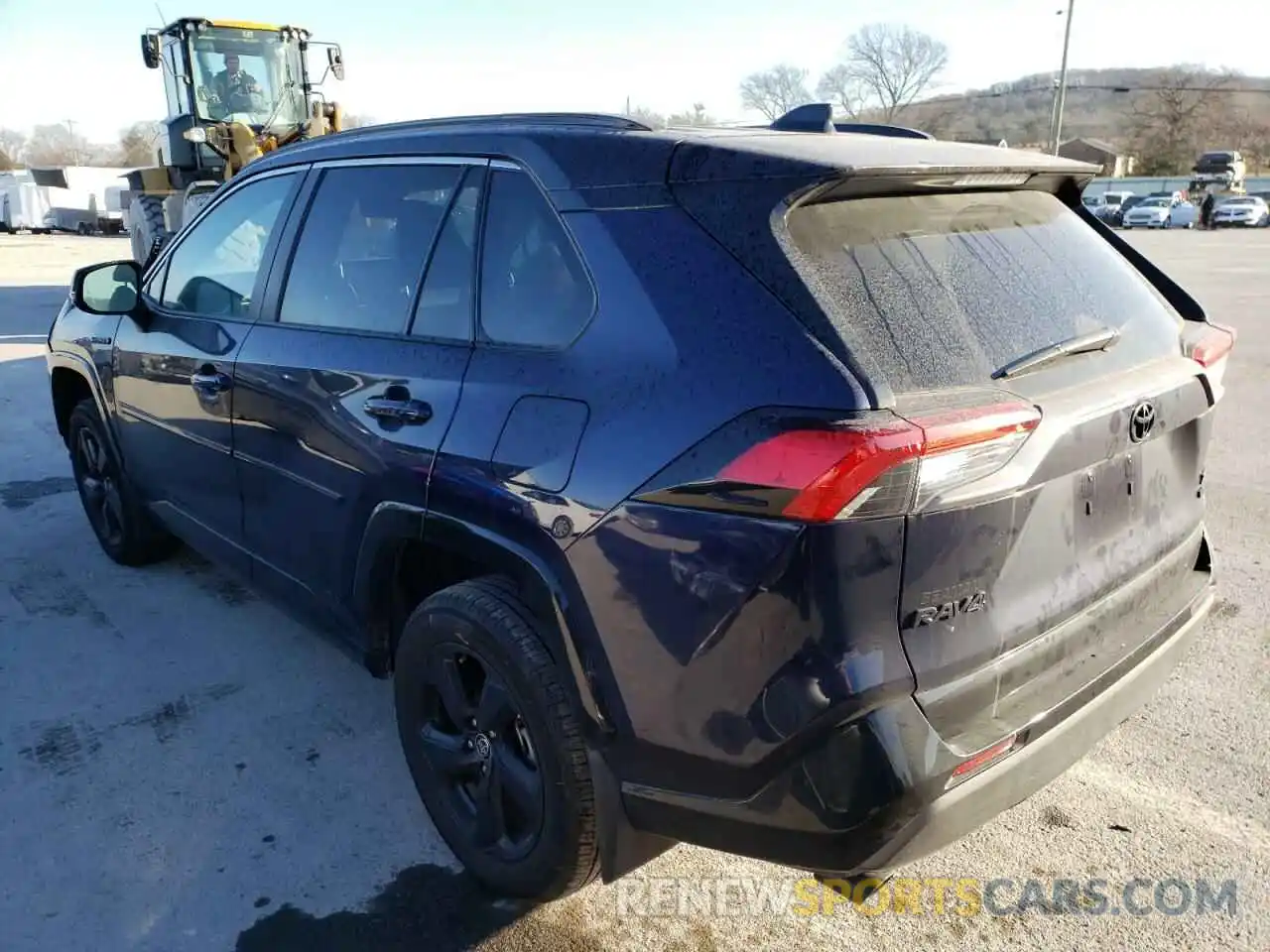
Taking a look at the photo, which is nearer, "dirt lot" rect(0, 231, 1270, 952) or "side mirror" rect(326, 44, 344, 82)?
"dirt lot" rect(0, 231, 1270, 952)

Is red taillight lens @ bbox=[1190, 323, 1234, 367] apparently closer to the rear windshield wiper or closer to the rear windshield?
the rear windshield

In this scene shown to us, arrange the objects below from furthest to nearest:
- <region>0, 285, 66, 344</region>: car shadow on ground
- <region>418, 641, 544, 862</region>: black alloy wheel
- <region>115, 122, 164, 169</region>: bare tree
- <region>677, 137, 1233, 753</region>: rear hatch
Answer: <region>115, 122, 164, 169</region>: bare tree, <region>0, 285, 66, 344</region>: car shadow on ground, <region>418, 641, 544, 862</region>: black alloy wheel, <region>677, 137, 1233, 753</region>: rear hatch

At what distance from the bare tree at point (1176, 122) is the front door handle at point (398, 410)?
9043cm

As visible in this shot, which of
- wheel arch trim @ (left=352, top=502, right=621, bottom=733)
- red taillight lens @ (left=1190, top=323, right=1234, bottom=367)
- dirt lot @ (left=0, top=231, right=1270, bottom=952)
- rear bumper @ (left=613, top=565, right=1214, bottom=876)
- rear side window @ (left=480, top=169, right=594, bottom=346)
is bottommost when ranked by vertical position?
dirt lot @ (left=0, top=231, right=1270, bottom=952)

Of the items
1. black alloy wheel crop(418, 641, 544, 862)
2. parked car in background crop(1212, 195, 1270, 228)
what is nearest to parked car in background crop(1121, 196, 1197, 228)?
parked car in background crop(1212, 195, 1270, 228)

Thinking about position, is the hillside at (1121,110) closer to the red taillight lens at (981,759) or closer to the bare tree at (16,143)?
the red taillight lens at (981,759)

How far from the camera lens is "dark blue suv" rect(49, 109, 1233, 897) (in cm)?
175

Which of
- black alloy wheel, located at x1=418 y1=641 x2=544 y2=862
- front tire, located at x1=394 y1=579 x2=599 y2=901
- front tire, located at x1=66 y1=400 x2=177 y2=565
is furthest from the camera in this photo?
front tire, located at x1=66 y1=400 x2=177 y2=565

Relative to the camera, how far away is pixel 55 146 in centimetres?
11975

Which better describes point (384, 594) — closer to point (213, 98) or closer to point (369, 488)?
point (369, 488)

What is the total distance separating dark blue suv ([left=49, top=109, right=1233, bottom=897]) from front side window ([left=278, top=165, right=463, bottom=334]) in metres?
0.02

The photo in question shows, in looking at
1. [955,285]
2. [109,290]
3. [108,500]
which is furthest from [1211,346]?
[108,500]

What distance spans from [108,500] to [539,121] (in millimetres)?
3277

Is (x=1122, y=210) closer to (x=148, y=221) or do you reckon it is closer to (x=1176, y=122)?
(x=1176, y=122)
